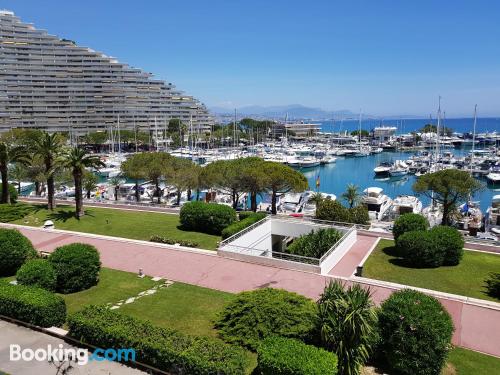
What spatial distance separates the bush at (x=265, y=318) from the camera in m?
12.4

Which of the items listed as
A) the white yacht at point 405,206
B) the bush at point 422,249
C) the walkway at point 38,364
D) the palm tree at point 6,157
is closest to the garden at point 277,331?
the walkway at point 38,364

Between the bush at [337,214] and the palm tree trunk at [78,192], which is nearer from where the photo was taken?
the palm tree trunk at [78,192]

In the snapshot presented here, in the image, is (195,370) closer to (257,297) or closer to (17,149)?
(257,297)

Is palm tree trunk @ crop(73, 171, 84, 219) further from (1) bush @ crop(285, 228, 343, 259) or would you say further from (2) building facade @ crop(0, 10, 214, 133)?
(2) building facade @ crop(0, 10, 214, 133)

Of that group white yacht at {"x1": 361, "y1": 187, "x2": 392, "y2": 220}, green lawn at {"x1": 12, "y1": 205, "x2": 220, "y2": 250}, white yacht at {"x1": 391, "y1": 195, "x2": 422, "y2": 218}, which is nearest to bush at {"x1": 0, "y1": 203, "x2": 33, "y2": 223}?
green lawn at {"x1": 12, "y1": 205, "x2": 220, "y2": 250}

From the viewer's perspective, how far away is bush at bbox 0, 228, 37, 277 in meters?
18.9

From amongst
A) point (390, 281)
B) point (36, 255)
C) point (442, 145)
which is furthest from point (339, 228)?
point (442, 145)

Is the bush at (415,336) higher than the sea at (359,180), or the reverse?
the bush at (415,336)

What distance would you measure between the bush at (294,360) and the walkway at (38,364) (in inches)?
149

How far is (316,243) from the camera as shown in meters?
25.3

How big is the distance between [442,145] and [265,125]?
7224cm

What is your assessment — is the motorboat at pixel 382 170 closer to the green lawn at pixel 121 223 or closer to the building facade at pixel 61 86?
the green lawn at pixel 121 223

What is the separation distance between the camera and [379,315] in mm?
12180

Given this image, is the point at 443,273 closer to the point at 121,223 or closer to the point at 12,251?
the point at 12,251
